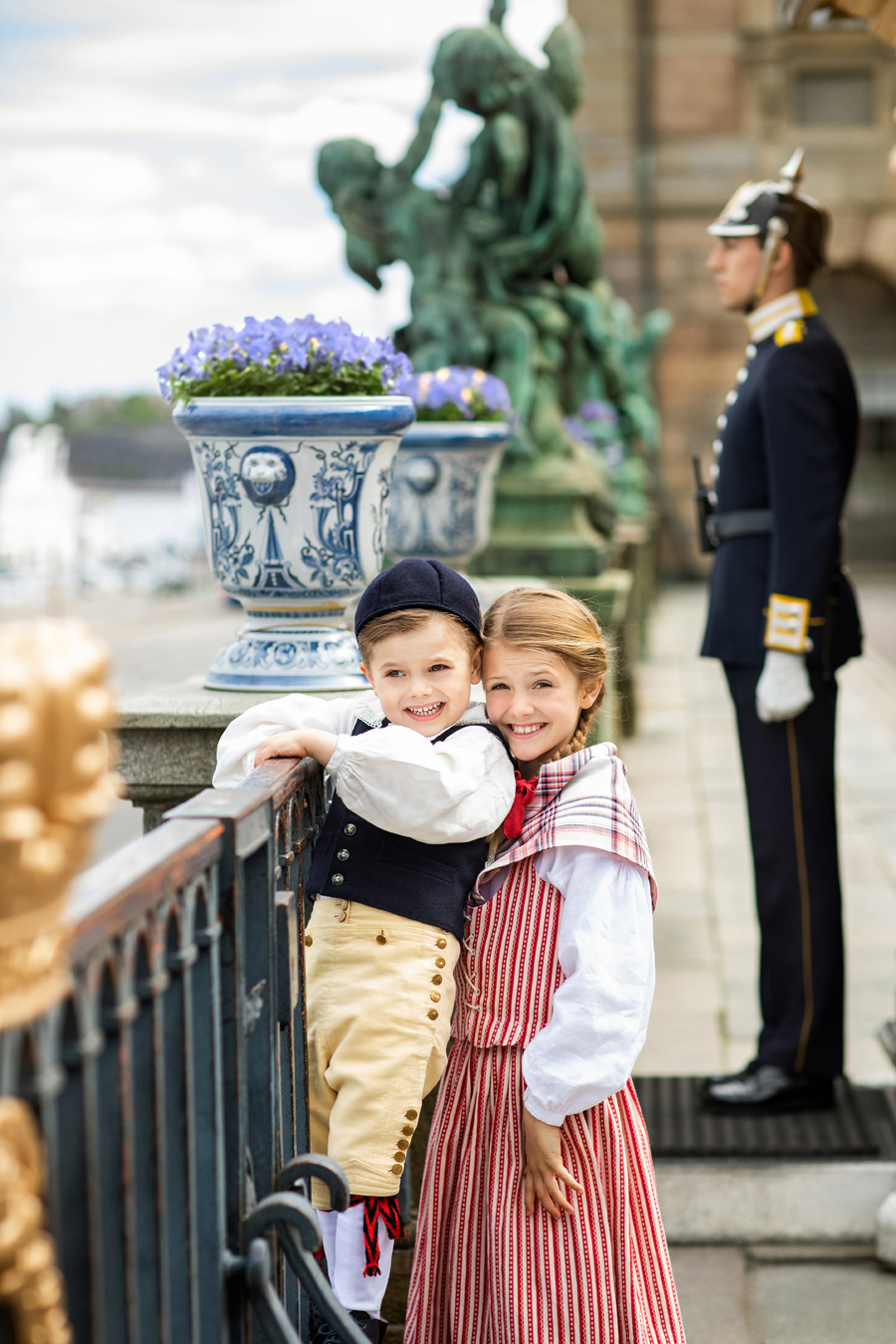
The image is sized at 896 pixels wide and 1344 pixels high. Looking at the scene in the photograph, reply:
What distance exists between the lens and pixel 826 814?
3256 mm

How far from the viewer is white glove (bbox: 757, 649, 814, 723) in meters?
3.14

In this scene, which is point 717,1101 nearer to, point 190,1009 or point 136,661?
point 190,1009

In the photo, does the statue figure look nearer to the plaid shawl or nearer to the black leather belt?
the black leather belt

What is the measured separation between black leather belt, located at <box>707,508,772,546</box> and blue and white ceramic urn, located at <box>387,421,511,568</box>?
150 centimetres

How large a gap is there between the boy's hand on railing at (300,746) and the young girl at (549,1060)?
0.24m

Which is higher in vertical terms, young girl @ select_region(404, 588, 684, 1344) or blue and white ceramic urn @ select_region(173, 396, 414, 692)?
blue and white ceramic urn @ select_region(173, 396, 414, 692)

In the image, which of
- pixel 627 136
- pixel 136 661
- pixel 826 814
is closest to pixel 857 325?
pixel 627 136

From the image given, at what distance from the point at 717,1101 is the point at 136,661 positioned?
330cm

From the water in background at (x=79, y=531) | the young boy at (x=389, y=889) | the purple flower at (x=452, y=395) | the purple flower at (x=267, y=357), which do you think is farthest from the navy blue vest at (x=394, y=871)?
the water in background at (x=79, y=531)

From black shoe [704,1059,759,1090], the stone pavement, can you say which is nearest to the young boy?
the stone pavement

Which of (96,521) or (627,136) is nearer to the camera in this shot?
(627,136)

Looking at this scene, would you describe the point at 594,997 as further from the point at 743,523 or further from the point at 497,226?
the point at 497,226

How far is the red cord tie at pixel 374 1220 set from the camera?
6.16ft

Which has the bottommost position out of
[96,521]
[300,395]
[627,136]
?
[96,521]
